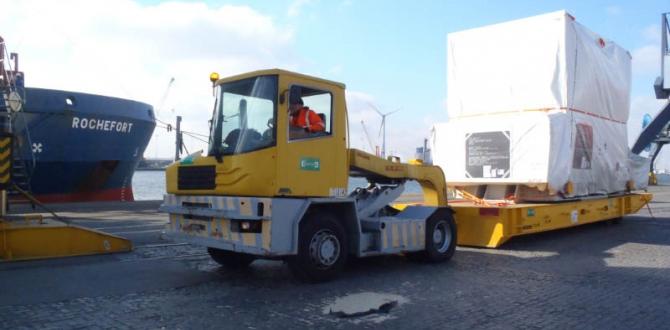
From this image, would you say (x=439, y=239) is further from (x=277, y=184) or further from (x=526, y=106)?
(x=526, y=106)

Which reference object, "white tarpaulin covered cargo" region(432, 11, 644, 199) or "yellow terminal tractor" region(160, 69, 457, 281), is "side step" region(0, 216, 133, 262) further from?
"white tarpaulin covered cargo" region(432, 11, 644, 199)

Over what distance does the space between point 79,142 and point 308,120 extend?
17450mm

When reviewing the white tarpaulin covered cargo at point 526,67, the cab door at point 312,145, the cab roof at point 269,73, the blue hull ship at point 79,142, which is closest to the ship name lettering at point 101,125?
the blue hull ship at point 79,142

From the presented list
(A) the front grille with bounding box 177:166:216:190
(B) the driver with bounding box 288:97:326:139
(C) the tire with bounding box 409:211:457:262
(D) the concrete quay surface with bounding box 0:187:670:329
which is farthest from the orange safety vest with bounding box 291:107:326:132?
(C) the tire with bounding box 409:211:457:262

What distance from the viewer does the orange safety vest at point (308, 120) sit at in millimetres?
7359

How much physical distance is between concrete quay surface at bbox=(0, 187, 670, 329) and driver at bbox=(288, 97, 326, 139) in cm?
200

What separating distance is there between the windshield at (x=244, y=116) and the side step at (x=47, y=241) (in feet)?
10.9

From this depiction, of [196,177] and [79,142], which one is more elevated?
[79,142]

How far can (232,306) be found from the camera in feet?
20.2

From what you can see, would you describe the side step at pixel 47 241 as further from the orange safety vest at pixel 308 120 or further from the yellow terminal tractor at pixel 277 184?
the orange safety vest at pixel 308 120

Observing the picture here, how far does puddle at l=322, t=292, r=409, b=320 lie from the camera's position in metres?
5.85

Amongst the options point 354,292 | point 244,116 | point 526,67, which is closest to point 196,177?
point 244,116

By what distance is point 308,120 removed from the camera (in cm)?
746

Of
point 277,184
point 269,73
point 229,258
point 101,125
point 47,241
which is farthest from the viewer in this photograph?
point 101,125
